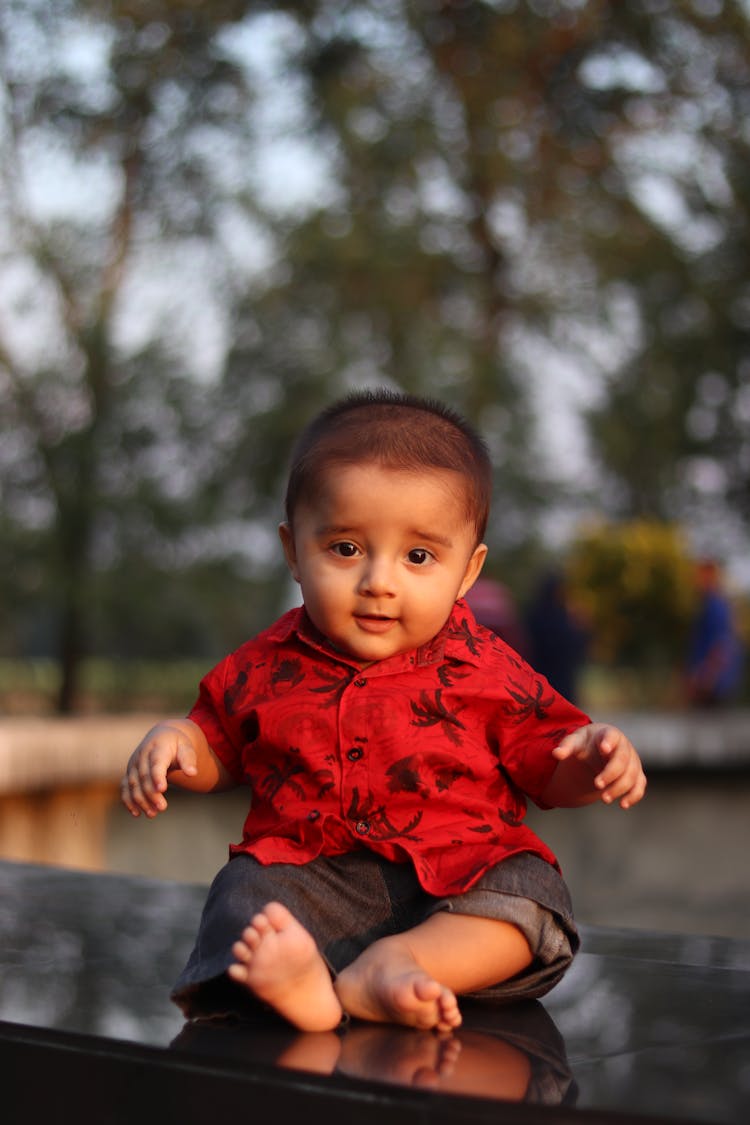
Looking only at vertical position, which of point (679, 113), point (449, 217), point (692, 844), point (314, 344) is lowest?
point (692, 844)

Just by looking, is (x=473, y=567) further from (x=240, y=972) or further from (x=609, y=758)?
(x=240, y=972)

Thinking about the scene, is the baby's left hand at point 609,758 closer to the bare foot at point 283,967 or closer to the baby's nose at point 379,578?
the baby's nose at point 379,578

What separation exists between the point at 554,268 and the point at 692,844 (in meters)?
10.1

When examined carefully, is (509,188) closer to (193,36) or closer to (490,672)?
(193,36)

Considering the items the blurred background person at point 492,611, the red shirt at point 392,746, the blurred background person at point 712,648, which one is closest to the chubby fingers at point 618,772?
the red shirt at point 392,746

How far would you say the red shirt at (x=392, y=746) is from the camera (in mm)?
2432

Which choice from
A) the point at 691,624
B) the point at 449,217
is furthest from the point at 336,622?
the point at 449,217

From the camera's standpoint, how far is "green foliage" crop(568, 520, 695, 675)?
11.9 m

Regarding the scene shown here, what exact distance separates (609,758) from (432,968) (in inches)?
16.5

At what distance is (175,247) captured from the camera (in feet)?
50.6

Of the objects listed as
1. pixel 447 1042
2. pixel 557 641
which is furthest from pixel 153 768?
pixel 557 641

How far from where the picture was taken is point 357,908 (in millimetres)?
2455

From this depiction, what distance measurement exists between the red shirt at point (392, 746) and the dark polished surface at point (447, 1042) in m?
0.28

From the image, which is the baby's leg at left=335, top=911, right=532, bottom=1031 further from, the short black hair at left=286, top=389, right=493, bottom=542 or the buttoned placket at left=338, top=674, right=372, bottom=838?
the short black hair at left=286, top=389, right=493, bottom=542
